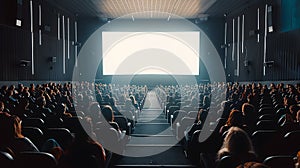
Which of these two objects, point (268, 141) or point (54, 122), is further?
point (54, 122)

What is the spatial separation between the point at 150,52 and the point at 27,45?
13.5 meters

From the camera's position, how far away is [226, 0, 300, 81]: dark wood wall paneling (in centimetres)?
1956

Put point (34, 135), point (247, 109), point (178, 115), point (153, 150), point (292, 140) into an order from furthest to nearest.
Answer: point (178, 115)
point (153, 150)
point (247, 109)
point (34, 135)
point (292, 140)

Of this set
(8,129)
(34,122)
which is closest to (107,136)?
(34,122)

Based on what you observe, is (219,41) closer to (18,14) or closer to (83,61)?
(83,61)

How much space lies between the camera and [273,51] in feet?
72.3

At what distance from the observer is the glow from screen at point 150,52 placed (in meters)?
33.2

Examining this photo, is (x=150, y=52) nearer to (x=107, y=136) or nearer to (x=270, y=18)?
(x=270, y=18)

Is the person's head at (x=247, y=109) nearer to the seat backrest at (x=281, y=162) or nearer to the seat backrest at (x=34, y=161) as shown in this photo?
the seat backrest at (x=281, y=162)

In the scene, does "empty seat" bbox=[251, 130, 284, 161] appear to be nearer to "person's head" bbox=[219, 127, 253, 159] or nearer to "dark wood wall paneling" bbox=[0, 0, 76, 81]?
"person's head" bbox=[219, 127, 253, 159]

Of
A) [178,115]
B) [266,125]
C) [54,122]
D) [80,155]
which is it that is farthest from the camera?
[178,115]

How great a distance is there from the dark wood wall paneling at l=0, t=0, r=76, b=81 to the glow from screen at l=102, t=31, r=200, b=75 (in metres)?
5.28

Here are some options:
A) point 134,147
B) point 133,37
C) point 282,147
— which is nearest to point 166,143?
point 134,147

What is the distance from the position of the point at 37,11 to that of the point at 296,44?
16.1 meters
